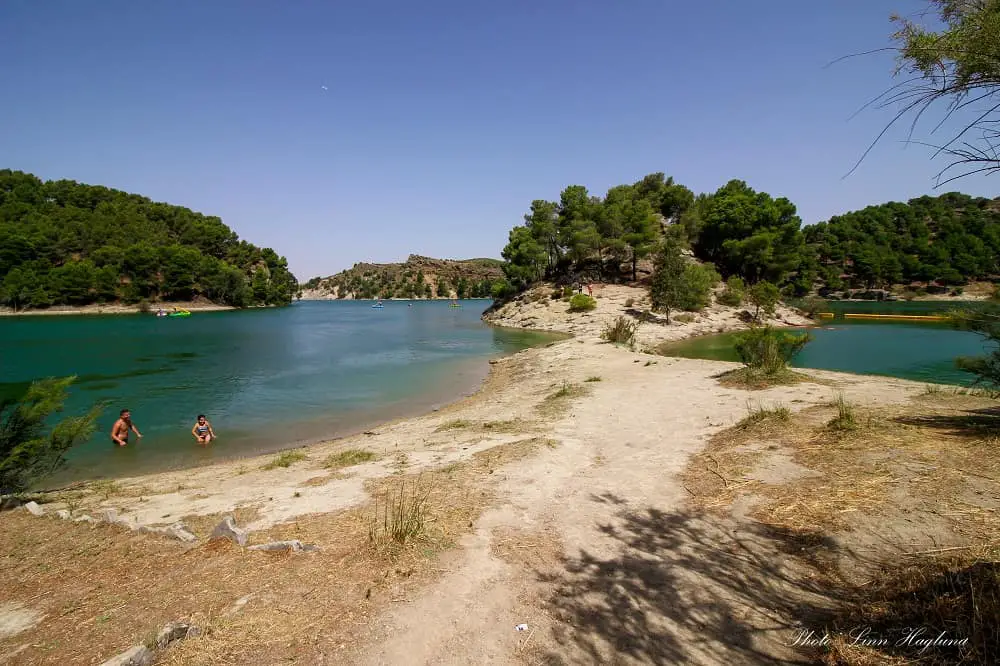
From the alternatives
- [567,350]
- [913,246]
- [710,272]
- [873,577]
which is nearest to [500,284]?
[710,272]

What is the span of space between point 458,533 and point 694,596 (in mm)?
2783

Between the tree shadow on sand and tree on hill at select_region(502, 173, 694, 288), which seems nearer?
the tree shadow on sand

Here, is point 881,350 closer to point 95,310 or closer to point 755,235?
point 755,235

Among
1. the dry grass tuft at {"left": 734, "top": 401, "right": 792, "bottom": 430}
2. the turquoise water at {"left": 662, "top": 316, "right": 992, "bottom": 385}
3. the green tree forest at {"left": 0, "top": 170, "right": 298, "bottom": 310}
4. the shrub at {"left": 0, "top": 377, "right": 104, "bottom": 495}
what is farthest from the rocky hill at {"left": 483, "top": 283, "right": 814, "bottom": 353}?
the green tree forest at {"left": 0, "top": 170, "right": 298, "bottom": 310}

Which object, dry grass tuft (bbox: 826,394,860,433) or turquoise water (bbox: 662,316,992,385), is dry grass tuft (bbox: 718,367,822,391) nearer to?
dry grass tuft (bbox: 826,394,860,433)

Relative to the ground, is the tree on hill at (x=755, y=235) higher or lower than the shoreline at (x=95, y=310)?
higher

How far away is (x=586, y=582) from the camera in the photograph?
4598 millimetres

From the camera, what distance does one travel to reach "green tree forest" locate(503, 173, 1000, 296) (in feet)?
208

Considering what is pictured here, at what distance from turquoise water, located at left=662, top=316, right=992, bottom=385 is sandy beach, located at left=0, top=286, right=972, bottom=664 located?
46.1 feet

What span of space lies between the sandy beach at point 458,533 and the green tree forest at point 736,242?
53.5 metres

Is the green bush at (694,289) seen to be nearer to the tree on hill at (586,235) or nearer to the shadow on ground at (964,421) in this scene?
the tree on hill at (586,235)

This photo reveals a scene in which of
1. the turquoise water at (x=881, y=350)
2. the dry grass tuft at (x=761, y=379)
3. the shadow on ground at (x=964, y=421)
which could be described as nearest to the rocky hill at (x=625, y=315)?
the turquoise water at (x=881, y=350)

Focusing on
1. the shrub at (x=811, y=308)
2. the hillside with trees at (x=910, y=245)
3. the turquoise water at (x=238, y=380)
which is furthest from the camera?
the hillside with trees at (x=910, y=245)

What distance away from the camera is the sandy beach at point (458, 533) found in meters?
3.66
